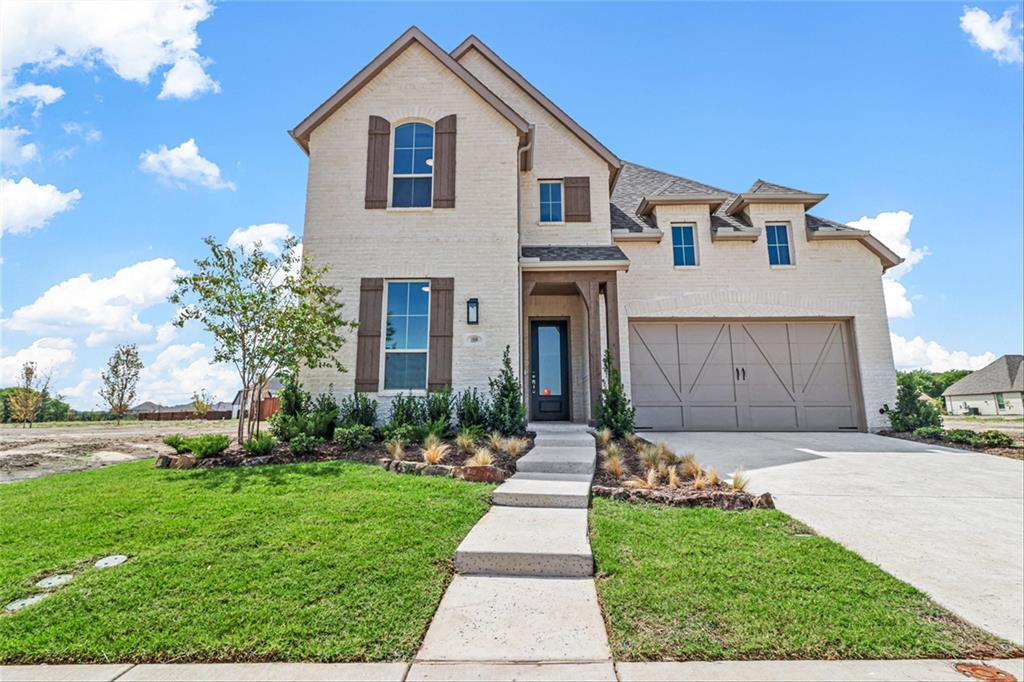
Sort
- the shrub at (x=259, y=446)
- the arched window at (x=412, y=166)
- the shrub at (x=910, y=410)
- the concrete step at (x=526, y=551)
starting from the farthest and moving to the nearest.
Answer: the shrub at (x=910, y=410) < the arched window at (x=412, y=166) < the shrub at (x=259, y=446) < the concrete step at (x=526, y=551)

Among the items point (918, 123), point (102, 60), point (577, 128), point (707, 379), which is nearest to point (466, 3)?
point (577, 128)

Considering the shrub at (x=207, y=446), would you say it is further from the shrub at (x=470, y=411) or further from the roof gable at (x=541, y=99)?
the roof gable at (x=541, y=99)

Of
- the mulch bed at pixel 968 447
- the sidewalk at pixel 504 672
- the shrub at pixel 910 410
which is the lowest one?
the sidewalk at pixel 504 672

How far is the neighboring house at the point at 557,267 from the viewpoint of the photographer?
29.1ft

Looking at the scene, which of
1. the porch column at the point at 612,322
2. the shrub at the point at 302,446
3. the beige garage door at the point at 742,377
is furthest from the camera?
the beige garage door at the point at 742,377

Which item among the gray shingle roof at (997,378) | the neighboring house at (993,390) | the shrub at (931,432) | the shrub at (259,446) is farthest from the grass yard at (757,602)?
the gray shingle roof at (997,378)

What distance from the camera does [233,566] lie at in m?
3.01

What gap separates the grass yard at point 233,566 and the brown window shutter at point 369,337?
3.45 meters

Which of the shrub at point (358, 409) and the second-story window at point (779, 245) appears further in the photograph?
the second-story window at point (779, 245)

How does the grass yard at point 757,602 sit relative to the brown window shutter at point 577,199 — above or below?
below

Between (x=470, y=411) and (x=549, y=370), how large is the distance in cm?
335

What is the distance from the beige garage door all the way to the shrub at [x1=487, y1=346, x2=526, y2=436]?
12.6 ft

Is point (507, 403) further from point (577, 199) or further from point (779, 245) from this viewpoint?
point (779, 245)

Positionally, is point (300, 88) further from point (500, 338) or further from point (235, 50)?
point (500, 338)
